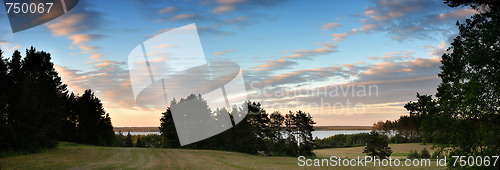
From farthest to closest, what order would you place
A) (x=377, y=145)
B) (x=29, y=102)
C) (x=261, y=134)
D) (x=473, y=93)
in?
(x=261, y=134)
(x=377, y=145)
(x=29, y=102)
(x=473, y=93)

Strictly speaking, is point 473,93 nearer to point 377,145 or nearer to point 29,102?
point 377,145

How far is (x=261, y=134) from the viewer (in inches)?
2613

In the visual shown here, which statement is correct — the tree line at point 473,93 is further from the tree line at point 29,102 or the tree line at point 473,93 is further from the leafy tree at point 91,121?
the leafy tree at point 91,121

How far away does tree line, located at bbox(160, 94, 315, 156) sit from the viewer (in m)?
62.6

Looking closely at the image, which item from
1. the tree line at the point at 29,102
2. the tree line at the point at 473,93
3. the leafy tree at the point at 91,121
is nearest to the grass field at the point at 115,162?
the tree line at the point at 29,102

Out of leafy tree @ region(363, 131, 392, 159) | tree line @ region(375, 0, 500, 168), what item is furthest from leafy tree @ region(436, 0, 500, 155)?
leafy tree @ region(363, 131, 392, 159)

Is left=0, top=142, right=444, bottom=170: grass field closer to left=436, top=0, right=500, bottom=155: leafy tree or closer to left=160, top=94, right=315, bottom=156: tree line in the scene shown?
left=436, top=0, right=500, bottom=155: leafy tree

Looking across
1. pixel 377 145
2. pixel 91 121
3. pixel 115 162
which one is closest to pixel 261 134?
pixel 377 145

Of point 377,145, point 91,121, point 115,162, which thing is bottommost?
point 115,162

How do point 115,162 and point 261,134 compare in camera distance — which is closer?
point 115,162

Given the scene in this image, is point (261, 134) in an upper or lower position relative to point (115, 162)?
upper

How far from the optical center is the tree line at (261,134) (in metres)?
62.6

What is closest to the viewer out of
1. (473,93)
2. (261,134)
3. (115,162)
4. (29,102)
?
(473,93)

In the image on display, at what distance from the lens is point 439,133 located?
2114 cm
